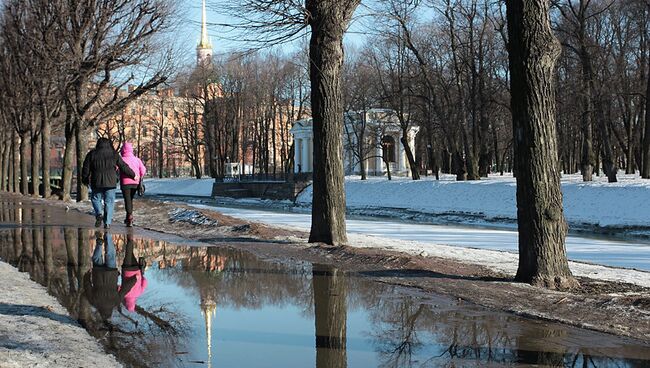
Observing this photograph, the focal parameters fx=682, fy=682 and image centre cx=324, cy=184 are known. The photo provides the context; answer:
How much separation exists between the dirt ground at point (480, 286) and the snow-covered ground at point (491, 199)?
20184 millimetres

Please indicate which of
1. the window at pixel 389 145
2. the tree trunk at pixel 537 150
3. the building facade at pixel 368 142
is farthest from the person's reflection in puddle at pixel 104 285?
the window at pixel 389 145

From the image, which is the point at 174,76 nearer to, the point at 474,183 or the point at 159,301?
the point at 474,183

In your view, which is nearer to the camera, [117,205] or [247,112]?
[117,205]

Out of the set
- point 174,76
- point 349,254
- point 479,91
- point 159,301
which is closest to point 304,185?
point 479,91

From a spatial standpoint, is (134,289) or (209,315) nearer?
(209,315)

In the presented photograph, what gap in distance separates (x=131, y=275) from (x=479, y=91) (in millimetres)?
36946

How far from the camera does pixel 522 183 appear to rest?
28.6 ft

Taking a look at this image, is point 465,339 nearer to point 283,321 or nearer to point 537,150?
point 283,321

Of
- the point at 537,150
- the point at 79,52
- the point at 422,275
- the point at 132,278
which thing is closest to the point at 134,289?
the point at 132,278

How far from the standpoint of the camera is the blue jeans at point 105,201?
14602 mm

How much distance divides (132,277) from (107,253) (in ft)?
7.66

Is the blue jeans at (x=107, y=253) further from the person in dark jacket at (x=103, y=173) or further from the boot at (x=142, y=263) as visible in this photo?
the person in dark jacket at (x=103, y=173)

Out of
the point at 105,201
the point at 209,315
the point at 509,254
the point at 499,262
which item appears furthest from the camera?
the point at 105,201

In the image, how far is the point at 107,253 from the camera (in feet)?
36.0
